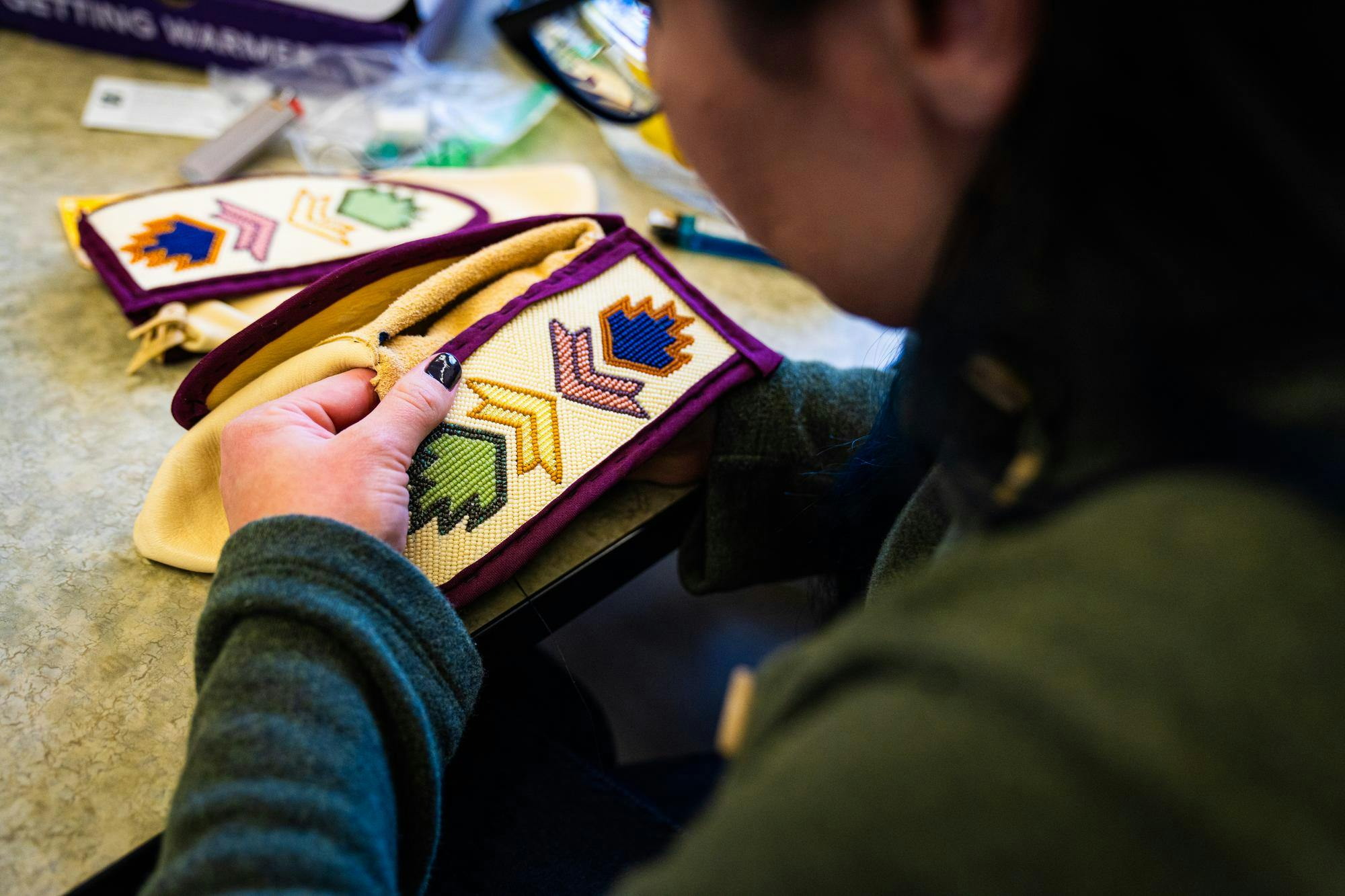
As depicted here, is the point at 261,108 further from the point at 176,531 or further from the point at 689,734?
the point at 689,734

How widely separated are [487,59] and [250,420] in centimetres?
70

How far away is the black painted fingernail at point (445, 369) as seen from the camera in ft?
1.69

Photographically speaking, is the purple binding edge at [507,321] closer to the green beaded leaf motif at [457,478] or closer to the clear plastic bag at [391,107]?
the green beaded leaf motif at [457,478]

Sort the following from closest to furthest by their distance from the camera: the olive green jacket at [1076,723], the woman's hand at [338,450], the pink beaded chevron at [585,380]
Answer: the olive green jacket at [1076,723] < the woman's hand at [338,450] < the pink beaded chevron at [585,380]

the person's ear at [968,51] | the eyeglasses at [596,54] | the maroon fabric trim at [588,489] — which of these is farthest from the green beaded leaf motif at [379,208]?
the person's ear at [968,51]

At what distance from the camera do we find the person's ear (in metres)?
0.26

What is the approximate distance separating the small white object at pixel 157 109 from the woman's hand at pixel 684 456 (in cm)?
60

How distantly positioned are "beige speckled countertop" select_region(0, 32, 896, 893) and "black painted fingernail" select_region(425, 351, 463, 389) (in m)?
0.12

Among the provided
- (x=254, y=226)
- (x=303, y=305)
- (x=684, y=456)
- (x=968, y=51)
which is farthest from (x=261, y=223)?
(x=968, y=51)

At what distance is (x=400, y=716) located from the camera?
1.30ft

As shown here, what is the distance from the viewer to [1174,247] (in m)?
0.24

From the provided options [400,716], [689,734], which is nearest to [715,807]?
[400,716]

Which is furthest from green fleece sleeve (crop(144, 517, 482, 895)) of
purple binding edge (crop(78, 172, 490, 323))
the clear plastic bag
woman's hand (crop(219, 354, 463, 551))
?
the clear plastic bag

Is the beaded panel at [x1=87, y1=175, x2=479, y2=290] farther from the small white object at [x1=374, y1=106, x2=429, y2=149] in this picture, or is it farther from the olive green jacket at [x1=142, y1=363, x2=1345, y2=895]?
the olive green jacket at [x1=142, y1=363, x2=1345, y2=895]
